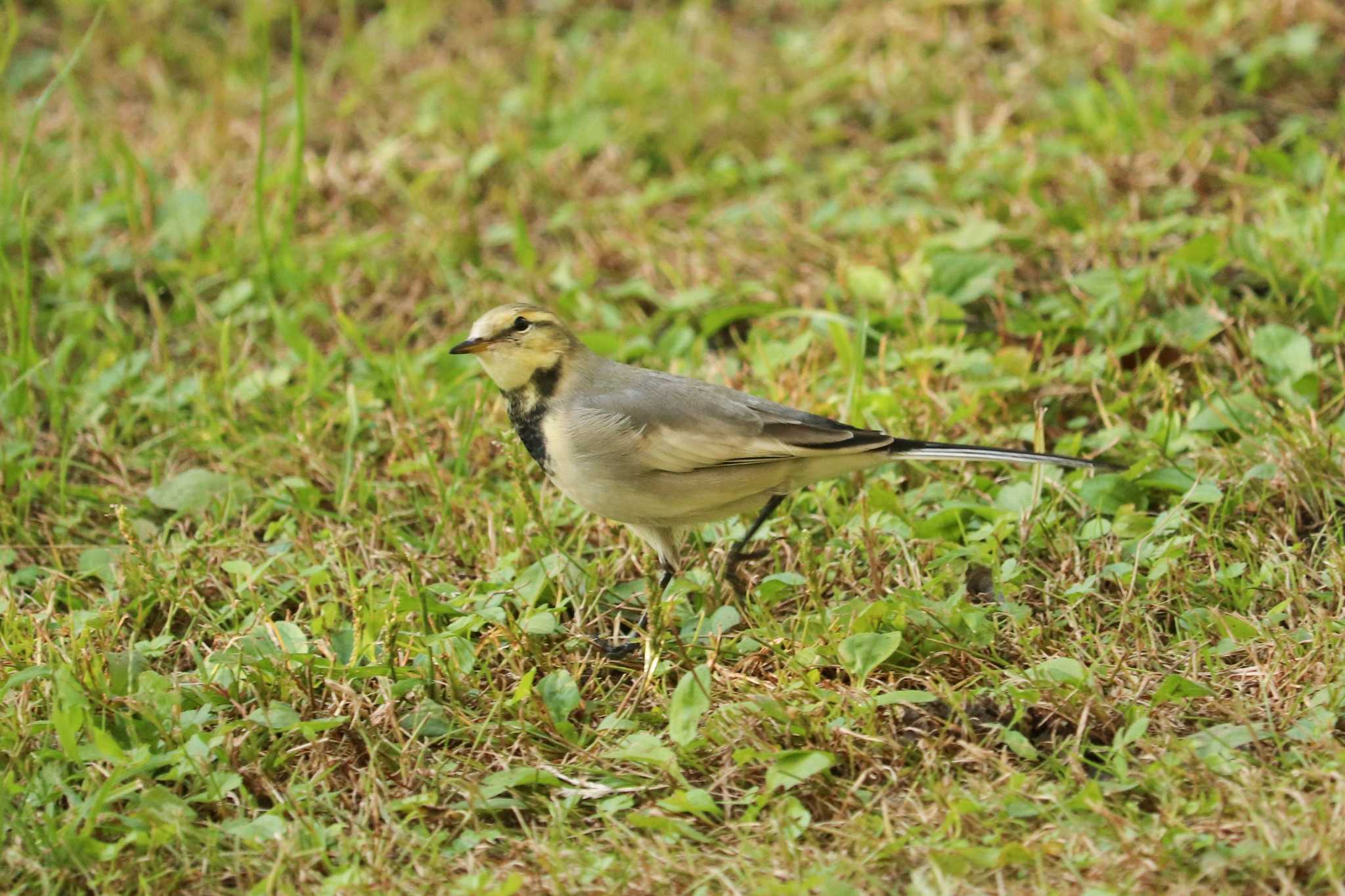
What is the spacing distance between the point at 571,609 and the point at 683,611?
342 mm

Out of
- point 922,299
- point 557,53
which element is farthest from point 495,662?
point 557,53

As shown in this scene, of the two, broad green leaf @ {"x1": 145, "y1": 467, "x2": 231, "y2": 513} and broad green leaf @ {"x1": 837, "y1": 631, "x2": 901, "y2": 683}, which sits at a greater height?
broad green leaf @ {"x1": 837, "y1": 631, "x2": 901, "y2": 683}

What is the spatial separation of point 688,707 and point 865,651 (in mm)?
509

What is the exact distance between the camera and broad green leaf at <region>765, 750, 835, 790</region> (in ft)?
12.0

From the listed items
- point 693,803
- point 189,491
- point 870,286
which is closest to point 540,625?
point 693,803

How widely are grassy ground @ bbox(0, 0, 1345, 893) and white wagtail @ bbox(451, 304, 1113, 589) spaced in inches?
8.3

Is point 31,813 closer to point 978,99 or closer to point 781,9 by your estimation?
point 978,99

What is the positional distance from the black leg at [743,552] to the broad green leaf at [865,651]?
28.4 inches

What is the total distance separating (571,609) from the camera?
181 inches

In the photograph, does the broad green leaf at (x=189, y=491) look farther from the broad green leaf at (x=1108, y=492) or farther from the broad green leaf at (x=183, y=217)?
the broad green leaf at (x=1108, y=492)

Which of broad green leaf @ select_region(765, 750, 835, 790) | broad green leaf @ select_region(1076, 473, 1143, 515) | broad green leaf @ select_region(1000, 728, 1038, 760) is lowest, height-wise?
broad green leaf @ select_region(765, 750, 835, 790)

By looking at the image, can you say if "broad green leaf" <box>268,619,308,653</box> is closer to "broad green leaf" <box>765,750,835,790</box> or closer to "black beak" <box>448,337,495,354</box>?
"black beak" <box>448,337,495,354</box>

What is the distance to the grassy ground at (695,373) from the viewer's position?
3.59 meters

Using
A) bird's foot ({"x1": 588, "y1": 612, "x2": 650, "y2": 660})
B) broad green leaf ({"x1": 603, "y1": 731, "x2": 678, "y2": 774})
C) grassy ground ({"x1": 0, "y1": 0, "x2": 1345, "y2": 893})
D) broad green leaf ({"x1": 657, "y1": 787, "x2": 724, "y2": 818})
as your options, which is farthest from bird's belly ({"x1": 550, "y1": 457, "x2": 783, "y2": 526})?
broad green leaf ({"x1": 657, "y1": 787, "x2": 724, "y2": 818})
